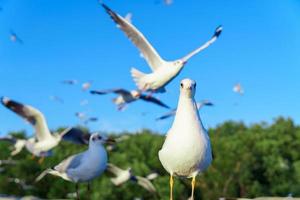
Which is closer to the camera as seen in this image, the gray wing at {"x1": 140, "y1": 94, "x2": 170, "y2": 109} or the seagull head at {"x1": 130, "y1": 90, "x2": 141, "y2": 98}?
the seagull head at {"x1": 130, "y1": 90, "x2": 141, "y2": 98}

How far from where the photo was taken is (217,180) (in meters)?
27.7

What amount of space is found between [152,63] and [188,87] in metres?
6.35

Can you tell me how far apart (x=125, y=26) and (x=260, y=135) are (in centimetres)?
2310

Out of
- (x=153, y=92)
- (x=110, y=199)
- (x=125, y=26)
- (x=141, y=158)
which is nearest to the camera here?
(x=125, y=26)

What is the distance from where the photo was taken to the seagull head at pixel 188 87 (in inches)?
116

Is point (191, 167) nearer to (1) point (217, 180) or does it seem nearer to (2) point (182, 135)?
(2) point (182, 135)

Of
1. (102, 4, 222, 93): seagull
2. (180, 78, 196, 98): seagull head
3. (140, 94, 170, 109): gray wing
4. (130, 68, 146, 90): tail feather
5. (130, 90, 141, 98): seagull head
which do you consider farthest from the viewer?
(140, 94, 170, 109): gray wing

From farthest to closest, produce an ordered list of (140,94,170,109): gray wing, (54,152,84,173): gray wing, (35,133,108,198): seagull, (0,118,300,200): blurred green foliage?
(0,118,300,200): blurred green foliage, (140,94,170,109): gray wing, (54,152,84,173): gray wing, (35,133,108,198): seagull

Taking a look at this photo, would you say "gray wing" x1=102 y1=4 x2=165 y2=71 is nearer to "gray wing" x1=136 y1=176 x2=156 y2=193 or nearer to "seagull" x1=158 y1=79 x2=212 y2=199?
"gray wing" x1=136 y1=176 x2=156 y2=193

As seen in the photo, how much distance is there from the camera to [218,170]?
28.1m

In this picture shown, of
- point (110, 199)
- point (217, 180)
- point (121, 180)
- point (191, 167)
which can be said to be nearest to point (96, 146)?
point (191, 167)

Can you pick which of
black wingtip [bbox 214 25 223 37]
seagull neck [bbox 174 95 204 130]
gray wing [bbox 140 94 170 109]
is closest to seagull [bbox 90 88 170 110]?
gray wing [bbox 140 94 170 109]

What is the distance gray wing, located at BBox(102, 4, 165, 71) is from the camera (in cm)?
847

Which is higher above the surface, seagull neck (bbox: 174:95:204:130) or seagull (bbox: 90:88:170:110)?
seagull (bbox: 90:88:170:110)
